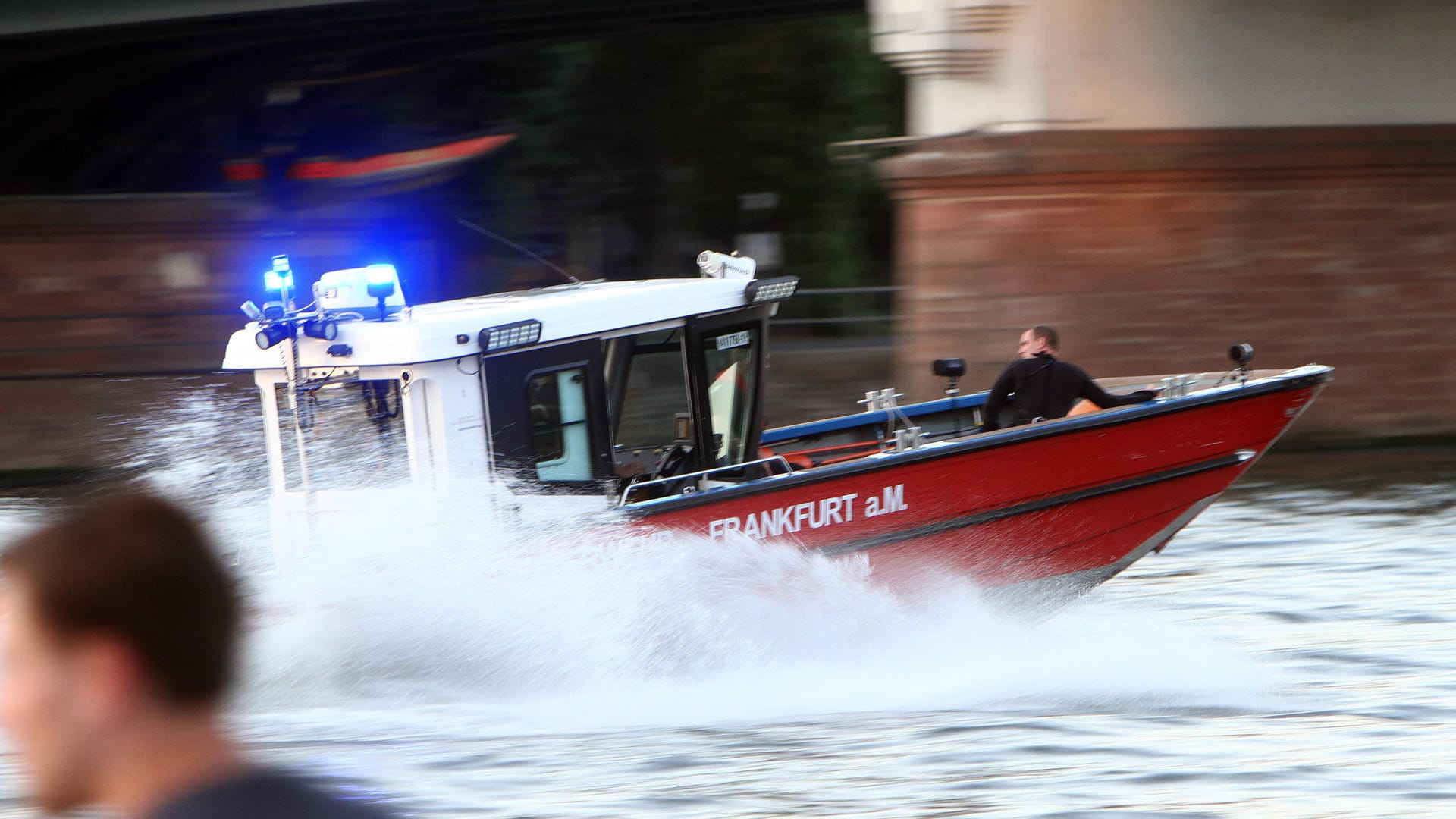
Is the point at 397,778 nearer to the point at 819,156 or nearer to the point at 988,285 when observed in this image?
the point at 988,285

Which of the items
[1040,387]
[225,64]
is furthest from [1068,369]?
[225,64]

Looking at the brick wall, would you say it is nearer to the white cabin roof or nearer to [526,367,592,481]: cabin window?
the white cabin roof

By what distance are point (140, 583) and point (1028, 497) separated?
6.52m

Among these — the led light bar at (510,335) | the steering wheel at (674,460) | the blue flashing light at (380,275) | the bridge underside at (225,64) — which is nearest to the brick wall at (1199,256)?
the bridge underside at (225,64)

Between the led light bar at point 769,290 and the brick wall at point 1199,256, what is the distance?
5995 mm

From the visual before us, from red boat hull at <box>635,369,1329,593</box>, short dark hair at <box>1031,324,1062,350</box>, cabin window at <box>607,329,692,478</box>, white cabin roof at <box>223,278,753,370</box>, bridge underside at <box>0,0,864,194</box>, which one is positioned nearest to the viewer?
white cabin roof at <box>223,278,753,370</box>

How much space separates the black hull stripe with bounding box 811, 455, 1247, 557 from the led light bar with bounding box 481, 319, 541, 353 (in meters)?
1.67

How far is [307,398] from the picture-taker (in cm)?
695

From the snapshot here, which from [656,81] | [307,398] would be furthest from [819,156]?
[307,398]

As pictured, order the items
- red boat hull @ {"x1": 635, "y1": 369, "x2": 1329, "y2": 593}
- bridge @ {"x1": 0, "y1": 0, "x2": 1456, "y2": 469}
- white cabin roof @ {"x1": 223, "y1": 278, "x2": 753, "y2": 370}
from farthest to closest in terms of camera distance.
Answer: bridge @ {"x1": 0, "y1": 0, "x2": 1456, "y2": 469} → red boat hull @ {"x1": 635, "y1": 369, "x2": 1329, "y2": 593} → white cabin roof @ {"x1": 223, "y1": 278, "x2": 753, "y2": 370}

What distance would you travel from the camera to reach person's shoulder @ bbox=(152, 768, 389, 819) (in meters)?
1.66

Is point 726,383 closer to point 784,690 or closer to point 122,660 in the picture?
point 784,690

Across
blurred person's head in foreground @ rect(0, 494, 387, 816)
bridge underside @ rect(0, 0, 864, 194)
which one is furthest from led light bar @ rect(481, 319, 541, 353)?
bridge underside @ rect(0, 0, 864, 194)

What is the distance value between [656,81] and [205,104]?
6390mm
